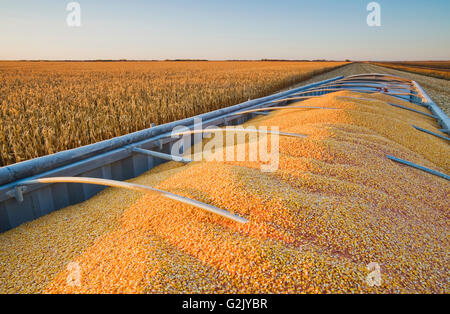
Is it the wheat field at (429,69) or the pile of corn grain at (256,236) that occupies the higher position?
the wheat field at (429,69)

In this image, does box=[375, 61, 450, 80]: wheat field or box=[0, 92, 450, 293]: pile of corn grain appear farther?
box=[375, 61, 450, 80]: wheat field

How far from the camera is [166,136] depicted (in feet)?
8.34

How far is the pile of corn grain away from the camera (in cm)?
98

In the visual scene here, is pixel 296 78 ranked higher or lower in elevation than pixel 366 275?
higher

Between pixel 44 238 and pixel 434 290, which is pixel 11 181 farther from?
pixel 434 290

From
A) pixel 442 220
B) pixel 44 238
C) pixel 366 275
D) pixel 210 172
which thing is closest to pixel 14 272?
pixel 44 238

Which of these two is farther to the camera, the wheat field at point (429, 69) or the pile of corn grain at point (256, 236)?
→ the wheat field at point (429, 69)

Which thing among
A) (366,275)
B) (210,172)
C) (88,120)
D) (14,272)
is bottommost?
(14,272)

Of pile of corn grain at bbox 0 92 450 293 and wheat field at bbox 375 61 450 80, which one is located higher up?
wheat field at bbox 375 61 450 80

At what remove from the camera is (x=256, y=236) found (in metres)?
1.18

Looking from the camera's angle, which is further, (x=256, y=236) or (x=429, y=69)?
(x=429, y=69)

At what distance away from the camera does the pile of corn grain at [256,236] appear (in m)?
0.98

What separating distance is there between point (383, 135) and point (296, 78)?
10521mm

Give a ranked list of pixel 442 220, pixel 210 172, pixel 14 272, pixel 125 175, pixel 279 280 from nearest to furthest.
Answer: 1. pixel 279 280
2. pixel 14 272
3. pixel 442 220
4. pixel 210 172
5. pixel 125 175
